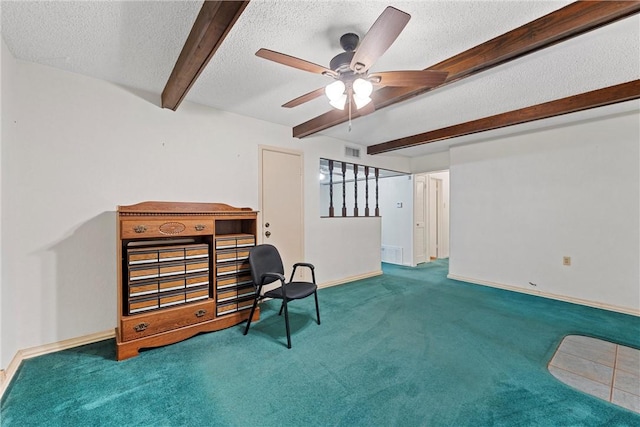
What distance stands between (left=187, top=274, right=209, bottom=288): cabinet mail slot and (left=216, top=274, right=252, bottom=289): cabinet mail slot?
4.7 inches

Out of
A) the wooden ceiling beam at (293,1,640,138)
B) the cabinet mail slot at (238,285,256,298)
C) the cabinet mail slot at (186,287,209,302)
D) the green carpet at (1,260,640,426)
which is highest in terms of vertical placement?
the wooden ceiling beam at (293,1,640,138)

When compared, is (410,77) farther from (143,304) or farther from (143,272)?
(143,304)

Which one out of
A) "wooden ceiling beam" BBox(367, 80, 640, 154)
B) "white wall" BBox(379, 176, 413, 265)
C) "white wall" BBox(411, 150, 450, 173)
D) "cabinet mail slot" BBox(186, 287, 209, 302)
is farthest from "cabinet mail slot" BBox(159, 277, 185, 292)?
"white wall" BBox(411, 150, 450, 173)

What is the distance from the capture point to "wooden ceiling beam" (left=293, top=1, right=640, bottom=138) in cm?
158

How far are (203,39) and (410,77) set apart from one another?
1.41 meters

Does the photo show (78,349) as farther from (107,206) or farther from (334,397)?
(334,397)

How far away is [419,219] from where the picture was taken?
6.11 meters

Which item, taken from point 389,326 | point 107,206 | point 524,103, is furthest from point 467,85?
point 107,206

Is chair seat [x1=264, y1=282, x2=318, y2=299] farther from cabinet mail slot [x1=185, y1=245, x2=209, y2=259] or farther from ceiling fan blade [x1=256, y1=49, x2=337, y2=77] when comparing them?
ceiling fan blade [x1=256, y1=49, x2=337, y2=77]

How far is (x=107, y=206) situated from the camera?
2578 mm

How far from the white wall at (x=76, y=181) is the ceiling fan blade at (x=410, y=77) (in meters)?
2.17

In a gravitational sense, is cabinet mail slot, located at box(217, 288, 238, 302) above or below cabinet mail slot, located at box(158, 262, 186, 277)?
below

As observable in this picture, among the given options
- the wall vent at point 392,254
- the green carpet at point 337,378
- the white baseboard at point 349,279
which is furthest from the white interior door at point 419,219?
the green carpet at point 337,378

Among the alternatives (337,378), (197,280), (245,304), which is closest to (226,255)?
(197,280)
